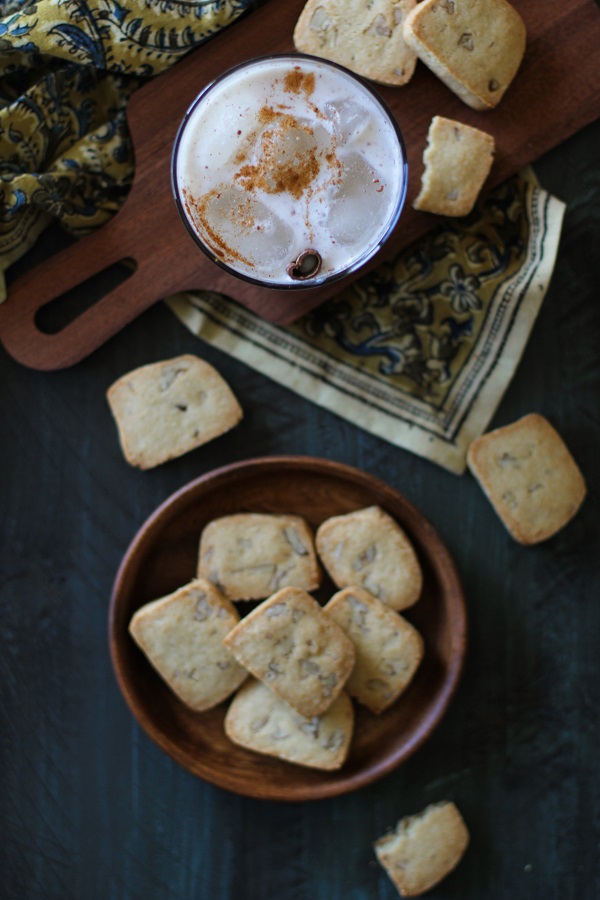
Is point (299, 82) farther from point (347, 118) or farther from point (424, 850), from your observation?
point (424, 850)

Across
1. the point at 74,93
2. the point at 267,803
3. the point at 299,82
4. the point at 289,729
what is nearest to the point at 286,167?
the point at 299,82

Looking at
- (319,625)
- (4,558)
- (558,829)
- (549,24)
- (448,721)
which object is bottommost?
(558,829)

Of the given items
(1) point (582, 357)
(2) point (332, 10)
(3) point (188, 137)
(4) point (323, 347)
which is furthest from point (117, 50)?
(1) point (582, 357)

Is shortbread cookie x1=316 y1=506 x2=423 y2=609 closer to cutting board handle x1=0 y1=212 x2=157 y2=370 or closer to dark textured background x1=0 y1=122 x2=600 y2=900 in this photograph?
dark textured background x1=0 y1=122 x2=600 y2=900

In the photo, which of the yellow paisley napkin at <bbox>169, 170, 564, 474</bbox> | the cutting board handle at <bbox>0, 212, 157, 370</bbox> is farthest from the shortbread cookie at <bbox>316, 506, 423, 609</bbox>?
the cutting board handle at <bbox>0, 212, 157, 370</bbox>

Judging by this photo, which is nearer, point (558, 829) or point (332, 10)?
point (332, 10)

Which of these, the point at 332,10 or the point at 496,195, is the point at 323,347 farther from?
the point at 332,10
